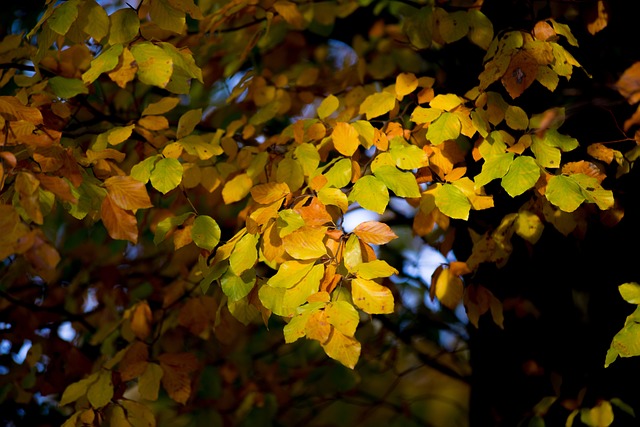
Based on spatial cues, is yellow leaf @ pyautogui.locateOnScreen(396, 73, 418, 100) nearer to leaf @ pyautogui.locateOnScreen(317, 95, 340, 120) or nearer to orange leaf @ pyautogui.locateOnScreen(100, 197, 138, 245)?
leaf @ pyautogui.locateOnScreen(317, 95, 340, 120)

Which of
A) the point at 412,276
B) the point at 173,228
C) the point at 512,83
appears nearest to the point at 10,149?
the point at 173,228

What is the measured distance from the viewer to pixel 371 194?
190 cm

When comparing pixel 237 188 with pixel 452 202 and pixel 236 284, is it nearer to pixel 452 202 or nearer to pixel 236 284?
pixel 236 284

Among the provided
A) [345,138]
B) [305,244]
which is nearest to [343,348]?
[305,244]

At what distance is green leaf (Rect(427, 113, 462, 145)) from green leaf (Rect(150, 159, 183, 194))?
2.64 feet

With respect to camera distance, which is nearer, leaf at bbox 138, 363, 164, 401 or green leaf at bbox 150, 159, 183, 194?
green leaf at bbox 150, 159, 183, 194

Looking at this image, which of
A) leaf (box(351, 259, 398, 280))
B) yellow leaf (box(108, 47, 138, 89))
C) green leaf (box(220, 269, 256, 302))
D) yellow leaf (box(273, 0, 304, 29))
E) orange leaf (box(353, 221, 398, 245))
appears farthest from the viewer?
yellow leaf (box(273, 0, 304, 29))

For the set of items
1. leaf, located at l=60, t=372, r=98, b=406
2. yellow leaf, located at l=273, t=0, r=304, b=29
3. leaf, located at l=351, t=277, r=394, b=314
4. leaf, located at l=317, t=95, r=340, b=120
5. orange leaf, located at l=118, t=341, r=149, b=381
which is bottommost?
orange leaf, located at l=118, t=341, r=149, b=381

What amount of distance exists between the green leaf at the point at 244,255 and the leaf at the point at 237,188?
0.43 metres

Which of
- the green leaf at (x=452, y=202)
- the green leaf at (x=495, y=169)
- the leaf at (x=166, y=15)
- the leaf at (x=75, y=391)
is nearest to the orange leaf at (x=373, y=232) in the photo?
the green leaf at (x=452, y=202)

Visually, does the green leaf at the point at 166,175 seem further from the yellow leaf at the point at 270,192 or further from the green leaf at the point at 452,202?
the green leaf at the point at 452,202

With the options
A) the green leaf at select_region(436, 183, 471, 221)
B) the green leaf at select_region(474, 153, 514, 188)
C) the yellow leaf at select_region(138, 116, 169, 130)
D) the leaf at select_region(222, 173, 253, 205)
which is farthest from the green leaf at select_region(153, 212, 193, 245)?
the green leaf at select_region(474, 153, 514, 188)

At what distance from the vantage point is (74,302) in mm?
3701

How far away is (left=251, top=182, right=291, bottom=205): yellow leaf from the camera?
2002 mm
